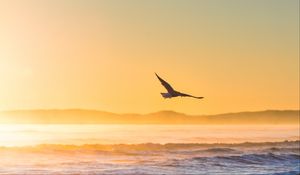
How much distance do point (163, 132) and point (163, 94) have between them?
3660cm

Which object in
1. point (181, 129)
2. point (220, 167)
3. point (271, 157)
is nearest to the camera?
point (220, 167)

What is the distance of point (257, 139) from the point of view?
47688 millimetres

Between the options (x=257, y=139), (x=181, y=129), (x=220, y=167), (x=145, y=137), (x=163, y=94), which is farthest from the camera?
(x=181, y=129)

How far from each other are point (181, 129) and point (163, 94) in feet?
128

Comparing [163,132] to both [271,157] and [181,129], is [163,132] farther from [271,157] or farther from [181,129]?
[271,157]

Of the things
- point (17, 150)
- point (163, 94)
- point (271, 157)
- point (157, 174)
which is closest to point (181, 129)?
point (271, 157)

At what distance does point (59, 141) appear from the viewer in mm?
40406

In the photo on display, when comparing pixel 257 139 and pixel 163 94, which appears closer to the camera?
pixel 163 94

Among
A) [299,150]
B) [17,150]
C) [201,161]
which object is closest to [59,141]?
[17,150]

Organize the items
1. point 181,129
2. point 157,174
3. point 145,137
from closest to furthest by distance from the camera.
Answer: point 157,174 < point 145,137 < point 181,129

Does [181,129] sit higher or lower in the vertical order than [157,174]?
higher

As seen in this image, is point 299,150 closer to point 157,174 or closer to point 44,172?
point 157,174

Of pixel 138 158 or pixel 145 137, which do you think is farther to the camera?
pixel 145 137

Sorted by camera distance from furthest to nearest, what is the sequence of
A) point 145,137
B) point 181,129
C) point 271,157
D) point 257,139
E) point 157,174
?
point 181,129 < point 257,139 < point 145,137 < point 271,157 < point 157,174
